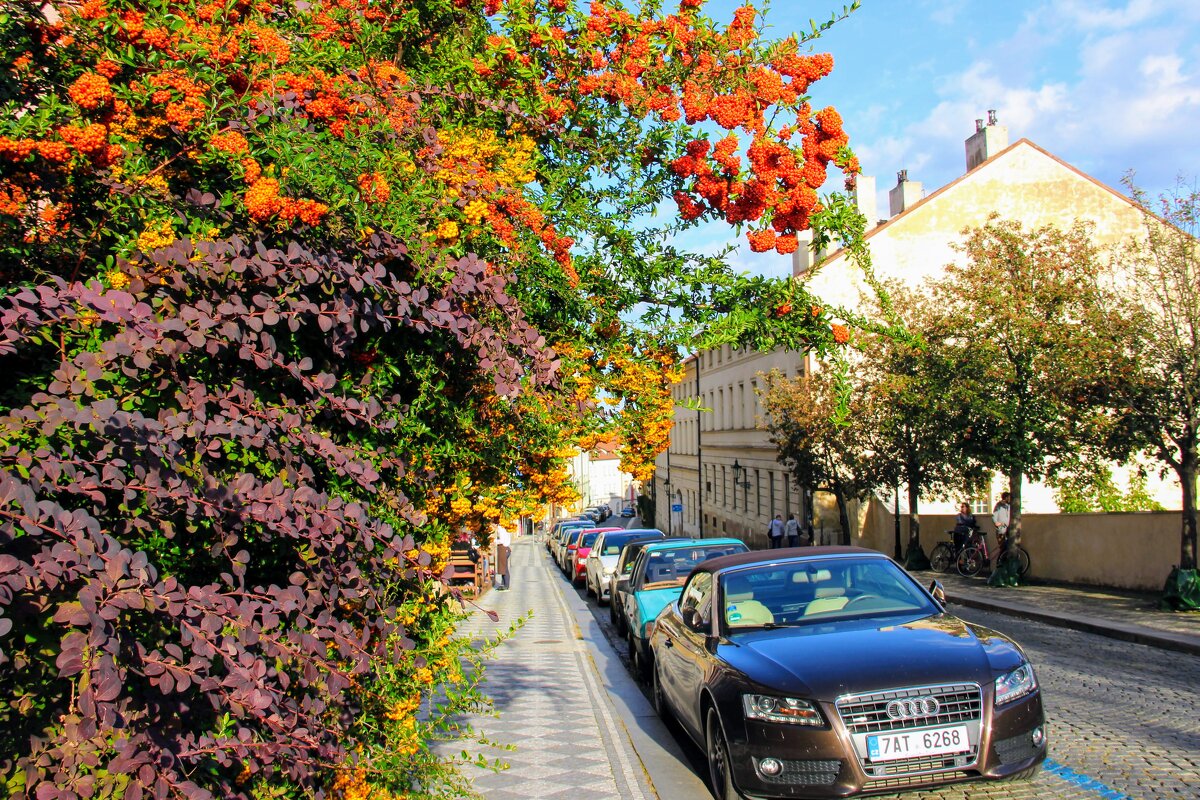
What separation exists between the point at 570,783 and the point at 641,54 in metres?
4.79

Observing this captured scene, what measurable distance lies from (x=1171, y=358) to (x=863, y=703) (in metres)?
14.3

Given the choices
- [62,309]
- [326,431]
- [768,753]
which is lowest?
[768,753]

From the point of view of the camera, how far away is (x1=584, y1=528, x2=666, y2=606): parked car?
22923mm

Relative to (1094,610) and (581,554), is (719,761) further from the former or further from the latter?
→ (581,554)

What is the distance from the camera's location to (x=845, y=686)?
18.0 feet

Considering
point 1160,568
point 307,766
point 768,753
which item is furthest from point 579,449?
point 1160,568

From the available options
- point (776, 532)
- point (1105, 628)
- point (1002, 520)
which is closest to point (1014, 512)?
point (1002, 520)

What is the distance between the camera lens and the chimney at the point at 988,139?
137 feet

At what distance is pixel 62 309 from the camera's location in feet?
9.84

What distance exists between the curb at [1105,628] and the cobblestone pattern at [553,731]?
7.32 m

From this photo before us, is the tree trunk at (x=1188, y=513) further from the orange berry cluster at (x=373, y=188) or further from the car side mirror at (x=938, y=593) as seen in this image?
the orange berry cluster at (x=373, y=188)

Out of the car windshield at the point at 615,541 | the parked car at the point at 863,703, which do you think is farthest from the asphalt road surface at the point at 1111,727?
the car windshield at the point at 615,541

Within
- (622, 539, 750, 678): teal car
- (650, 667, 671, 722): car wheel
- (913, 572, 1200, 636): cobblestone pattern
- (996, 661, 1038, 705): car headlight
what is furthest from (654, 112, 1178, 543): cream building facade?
(996, 661, 1038, 705): car headlight

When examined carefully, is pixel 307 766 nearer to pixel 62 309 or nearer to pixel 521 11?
pixel 62 309
